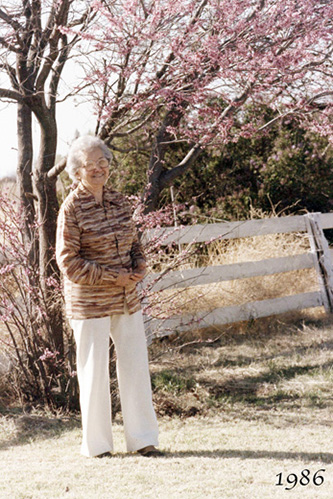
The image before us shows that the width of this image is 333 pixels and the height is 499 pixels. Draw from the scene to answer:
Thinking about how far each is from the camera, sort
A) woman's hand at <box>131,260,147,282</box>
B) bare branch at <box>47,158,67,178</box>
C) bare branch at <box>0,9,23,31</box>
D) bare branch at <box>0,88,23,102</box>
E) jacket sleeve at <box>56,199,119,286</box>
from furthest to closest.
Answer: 1. bare branch at <box>0,88,23,102</box>
2. bare branch at <box>47,158,67,178</box>
3. bare branch at <box>0,9,23,31</box>
4. woman's hand at <box>131,260,147,282</box>
5. jacket sleeve at <box>56,199,119,286</box>

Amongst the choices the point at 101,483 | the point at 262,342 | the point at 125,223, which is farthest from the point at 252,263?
the point at 101,483

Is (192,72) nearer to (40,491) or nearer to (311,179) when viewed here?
(40,491)

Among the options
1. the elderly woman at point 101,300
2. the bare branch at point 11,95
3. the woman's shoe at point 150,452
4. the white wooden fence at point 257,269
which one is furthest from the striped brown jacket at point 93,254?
the white wooden fence at point 257,269

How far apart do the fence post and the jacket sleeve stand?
4.94 m

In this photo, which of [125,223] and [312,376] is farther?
[312,376]

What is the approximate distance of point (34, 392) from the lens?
517 centimetres

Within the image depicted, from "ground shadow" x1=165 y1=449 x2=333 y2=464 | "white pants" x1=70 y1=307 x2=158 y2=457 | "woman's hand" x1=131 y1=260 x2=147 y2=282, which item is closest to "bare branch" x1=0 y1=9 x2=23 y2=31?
Result: "woman's hand" x1=131 y1=260 x2=147 y2=282

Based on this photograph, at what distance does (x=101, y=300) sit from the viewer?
3.77 meters

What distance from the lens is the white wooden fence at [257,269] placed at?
7.10m

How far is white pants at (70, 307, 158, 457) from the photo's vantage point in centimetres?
376

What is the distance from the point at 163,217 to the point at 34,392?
161cm

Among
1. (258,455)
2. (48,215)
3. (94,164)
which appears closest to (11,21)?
(48,215)

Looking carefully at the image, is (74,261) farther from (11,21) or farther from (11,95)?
(11,21)

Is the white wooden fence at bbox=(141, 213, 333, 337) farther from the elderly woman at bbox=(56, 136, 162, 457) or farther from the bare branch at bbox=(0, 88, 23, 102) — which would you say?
the elderly woman at bbox=(56, 136, 162, 457)
